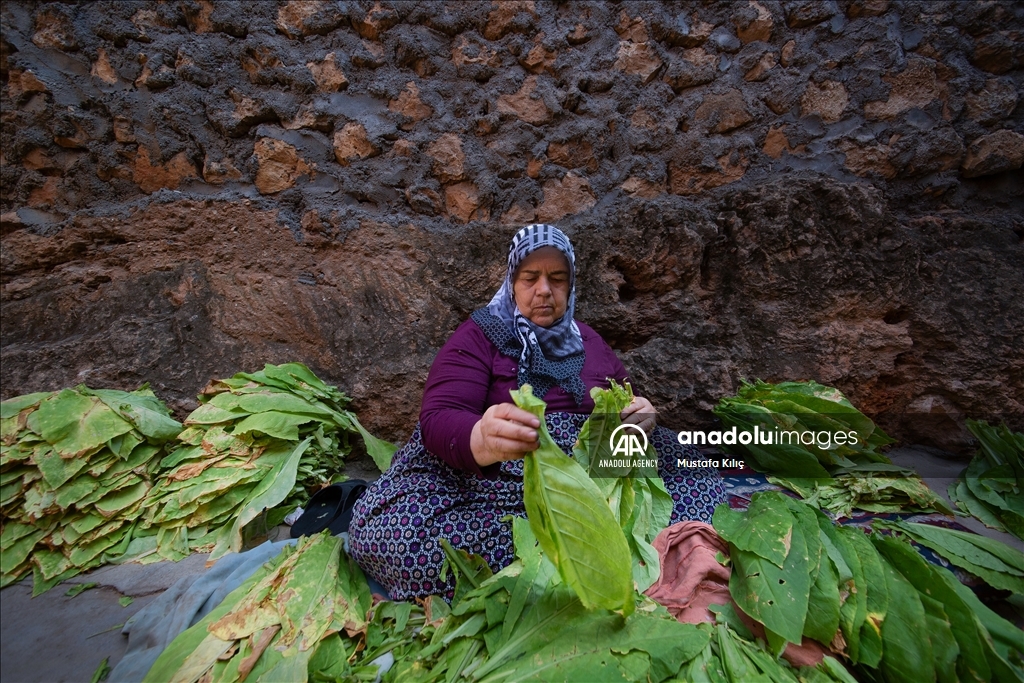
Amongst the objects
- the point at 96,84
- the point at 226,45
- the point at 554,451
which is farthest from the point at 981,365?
the point at 96,84

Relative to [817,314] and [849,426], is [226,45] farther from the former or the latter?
[849,426]

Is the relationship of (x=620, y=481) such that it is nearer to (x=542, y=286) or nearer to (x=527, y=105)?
(x=542, y=286)

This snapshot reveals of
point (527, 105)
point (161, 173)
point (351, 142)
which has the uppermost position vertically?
point (527, 105)

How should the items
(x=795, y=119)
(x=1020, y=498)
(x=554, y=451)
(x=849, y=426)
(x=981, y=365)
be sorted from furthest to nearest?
1. (x=795, y=119)
2. (x=981, y=365)
3. (x=849, y=426)
4. (x=1020, y=498)
5. (x=554, y=451)

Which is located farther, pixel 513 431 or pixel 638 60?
pixel 638 60

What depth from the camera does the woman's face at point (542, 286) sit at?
1.56m

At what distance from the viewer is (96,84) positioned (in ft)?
6.63

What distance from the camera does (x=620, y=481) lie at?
3.77 ft

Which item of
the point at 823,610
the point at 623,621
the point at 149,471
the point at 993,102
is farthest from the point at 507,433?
the point at 993,102

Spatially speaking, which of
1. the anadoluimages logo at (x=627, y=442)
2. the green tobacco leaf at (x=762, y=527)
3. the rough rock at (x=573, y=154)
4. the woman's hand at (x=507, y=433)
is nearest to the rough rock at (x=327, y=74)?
the rough rock at (x=573, y=154)

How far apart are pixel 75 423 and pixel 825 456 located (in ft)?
8.18

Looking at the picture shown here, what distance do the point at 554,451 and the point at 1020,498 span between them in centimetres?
156

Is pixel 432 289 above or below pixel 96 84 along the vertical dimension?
below

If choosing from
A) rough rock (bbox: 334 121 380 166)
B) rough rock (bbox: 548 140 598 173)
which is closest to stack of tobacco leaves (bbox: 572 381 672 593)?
rough rock (bbox: 548 140 598 173)
